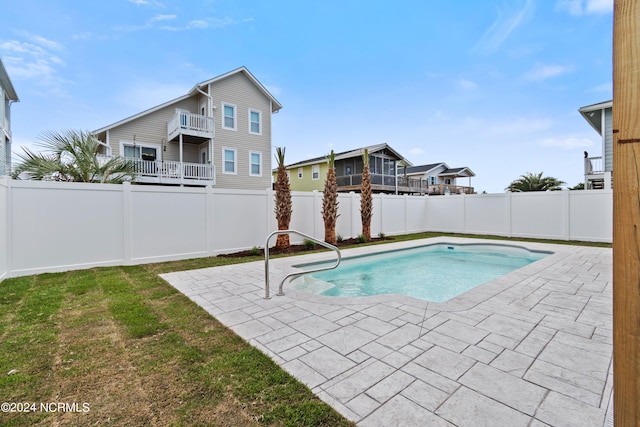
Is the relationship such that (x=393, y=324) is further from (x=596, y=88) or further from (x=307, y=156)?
(x=307, y=156)

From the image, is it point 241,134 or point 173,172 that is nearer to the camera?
point 173,172

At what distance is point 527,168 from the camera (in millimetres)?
23078

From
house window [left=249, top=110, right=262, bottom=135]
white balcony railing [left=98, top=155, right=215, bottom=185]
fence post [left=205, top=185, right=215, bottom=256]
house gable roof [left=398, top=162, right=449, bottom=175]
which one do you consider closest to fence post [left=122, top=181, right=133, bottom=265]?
fence post [left=205, top=185, right=215, bottom=256]

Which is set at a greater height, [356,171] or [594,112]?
[594,112]

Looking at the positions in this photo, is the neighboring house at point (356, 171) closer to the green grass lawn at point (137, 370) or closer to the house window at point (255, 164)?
the house window at point (255, 164)

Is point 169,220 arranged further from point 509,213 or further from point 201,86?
point 509,213

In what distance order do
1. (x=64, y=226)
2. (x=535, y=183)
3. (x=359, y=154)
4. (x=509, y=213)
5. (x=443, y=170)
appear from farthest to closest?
(x=443, y=170), (x=535, y=183), (x=359, y=154), (x=509, y=213), (x=64, y=226)

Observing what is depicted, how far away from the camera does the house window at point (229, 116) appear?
53.3 feet

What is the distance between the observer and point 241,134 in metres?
16.8

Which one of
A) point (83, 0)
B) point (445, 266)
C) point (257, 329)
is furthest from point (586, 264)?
point (83, 0)

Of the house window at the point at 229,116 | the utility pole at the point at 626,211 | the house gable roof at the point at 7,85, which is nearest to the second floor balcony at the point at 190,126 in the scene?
the house window at the point at 229,116

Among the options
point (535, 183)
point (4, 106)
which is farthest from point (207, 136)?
point (535, 183)

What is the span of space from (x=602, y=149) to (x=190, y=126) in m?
19.4

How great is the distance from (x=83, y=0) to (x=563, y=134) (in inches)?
834
